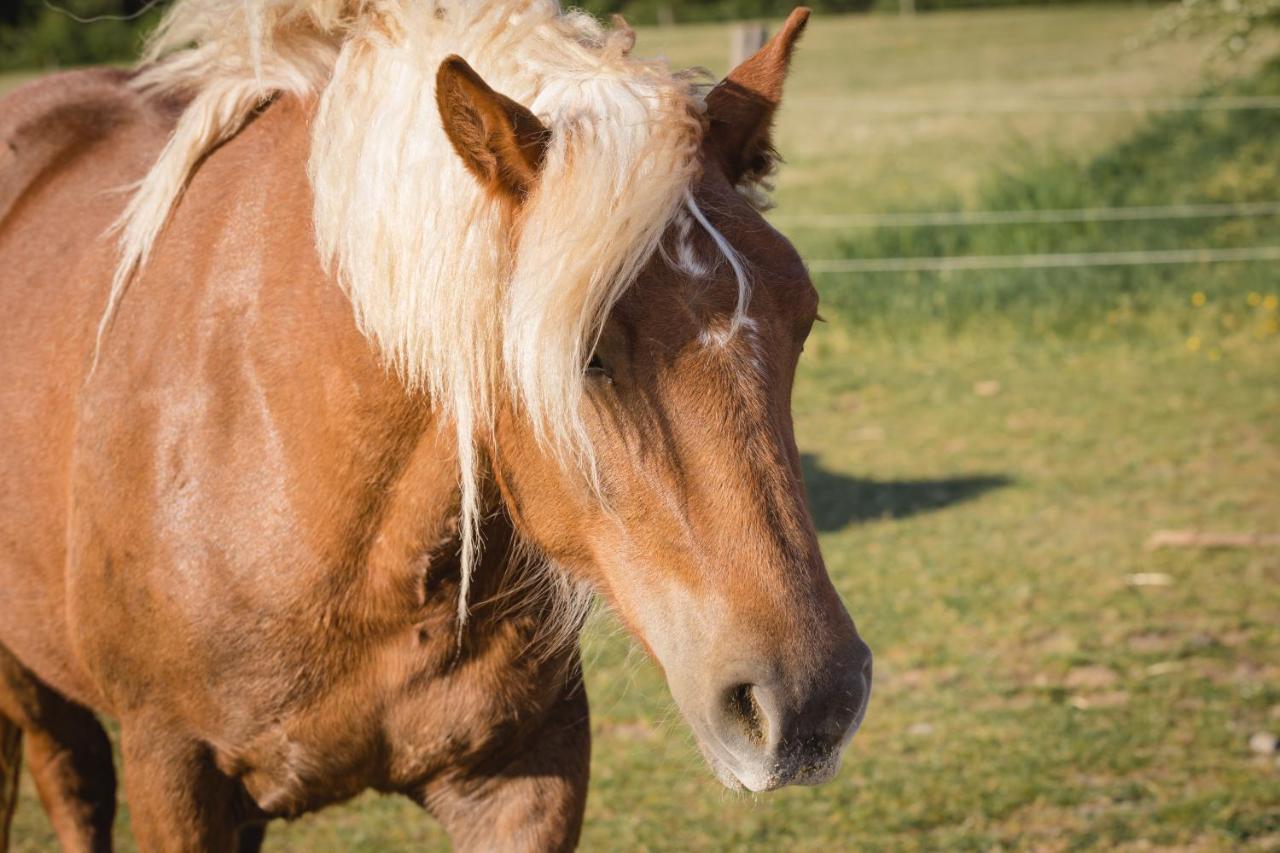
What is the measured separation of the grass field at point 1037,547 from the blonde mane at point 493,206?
56 centimetres

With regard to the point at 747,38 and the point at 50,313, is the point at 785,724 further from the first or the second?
the point at 747,38

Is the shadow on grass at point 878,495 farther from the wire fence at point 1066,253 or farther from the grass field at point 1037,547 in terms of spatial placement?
the wire fence at point 1066,253

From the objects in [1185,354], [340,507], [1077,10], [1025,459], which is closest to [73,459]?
[340,507]

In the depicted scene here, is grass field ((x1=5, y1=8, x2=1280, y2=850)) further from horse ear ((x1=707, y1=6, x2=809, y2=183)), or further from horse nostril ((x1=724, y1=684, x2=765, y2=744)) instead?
horse ear ((x1=707, y1=6, x2=809, y2=183))

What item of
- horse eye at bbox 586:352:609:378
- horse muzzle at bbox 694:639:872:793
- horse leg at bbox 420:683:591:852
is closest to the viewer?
horse muzzle at bbox 694:639:872:793

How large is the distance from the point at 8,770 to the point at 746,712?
236 cm

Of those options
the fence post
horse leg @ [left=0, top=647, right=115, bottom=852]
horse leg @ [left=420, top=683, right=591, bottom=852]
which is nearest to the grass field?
horse leg @ [left=420, top=683, right=591, bottom=852]

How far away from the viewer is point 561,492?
1.81 meters

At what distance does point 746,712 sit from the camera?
5.37ft

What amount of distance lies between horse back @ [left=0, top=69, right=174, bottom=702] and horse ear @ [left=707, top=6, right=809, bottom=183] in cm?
118

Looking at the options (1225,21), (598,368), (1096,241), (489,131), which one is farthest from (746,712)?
(1225,21)

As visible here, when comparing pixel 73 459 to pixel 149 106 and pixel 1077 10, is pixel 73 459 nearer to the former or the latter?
pixel 149 106

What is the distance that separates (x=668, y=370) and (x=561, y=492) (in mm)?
264

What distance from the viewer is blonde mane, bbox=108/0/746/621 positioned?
5.48ft
